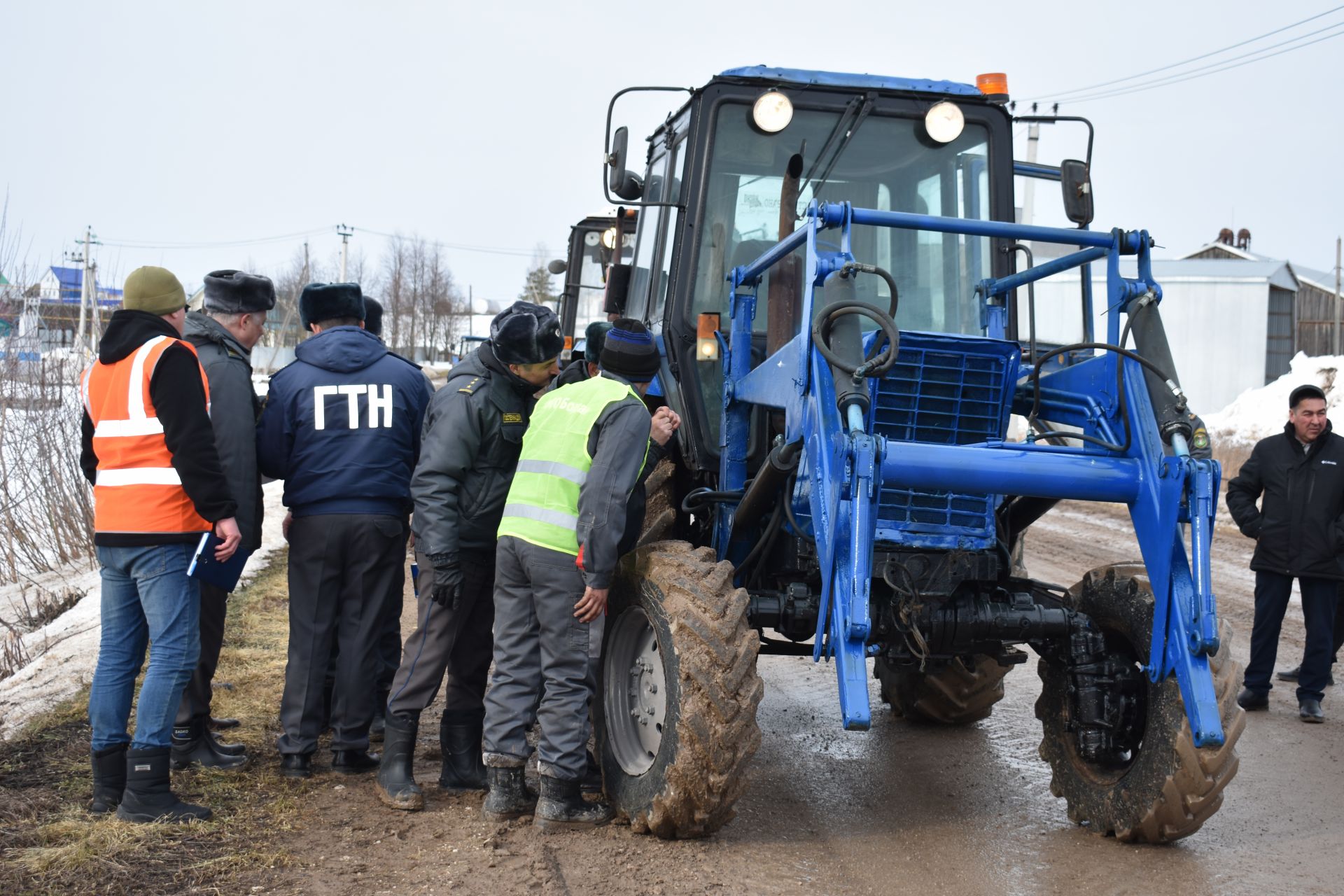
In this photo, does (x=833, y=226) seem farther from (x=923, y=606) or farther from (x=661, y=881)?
(x=661, y=881)

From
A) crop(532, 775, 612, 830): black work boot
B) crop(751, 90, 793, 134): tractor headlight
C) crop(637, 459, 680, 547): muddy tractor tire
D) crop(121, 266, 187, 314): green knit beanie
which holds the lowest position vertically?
crop(532, 775, 612, 830): black work boot

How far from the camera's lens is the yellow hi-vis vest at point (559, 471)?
459 cm

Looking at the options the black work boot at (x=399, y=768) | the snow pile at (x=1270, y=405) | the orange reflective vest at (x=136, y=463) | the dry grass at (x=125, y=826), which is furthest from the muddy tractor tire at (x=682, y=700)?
the snow pile at (x=1270, y=405)

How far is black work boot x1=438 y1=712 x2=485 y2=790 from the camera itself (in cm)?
505

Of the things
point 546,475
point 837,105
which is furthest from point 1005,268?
point 546,475

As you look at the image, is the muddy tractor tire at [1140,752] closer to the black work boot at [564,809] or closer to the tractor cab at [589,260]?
the black work boot at [564,809]

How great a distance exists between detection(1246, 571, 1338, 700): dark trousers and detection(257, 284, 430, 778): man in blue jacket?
4767 mm

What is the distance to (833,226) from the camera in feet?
15.0

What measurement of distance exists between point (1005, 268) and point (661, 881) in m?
3.23

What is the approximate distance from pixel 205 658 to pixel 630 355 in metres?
2.27

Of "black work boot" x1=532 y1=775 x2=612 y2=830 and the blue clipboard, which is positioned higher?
the blue clipboard

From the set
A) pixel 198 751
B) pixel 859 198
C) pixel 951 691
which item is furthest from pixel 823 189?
pixel 198 751

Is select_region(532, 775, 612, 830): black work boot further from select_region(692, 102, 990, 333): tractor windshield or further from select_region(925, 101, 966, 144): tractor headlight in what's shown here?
select_region(925, 101, 966, 144): tractor headlight

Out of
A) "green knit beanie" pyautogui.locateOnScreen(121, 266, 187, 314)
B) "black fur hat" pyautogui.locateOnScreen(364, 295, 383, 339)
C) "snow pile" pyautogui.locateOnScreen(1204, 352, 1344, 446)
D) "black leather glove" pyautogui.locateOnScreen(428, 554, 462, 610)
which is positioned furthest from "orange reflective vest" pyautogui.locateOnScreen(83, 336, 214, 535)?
"snow pile" pyautogui.locateOnScreen(1204, 352, 1344, 446)
